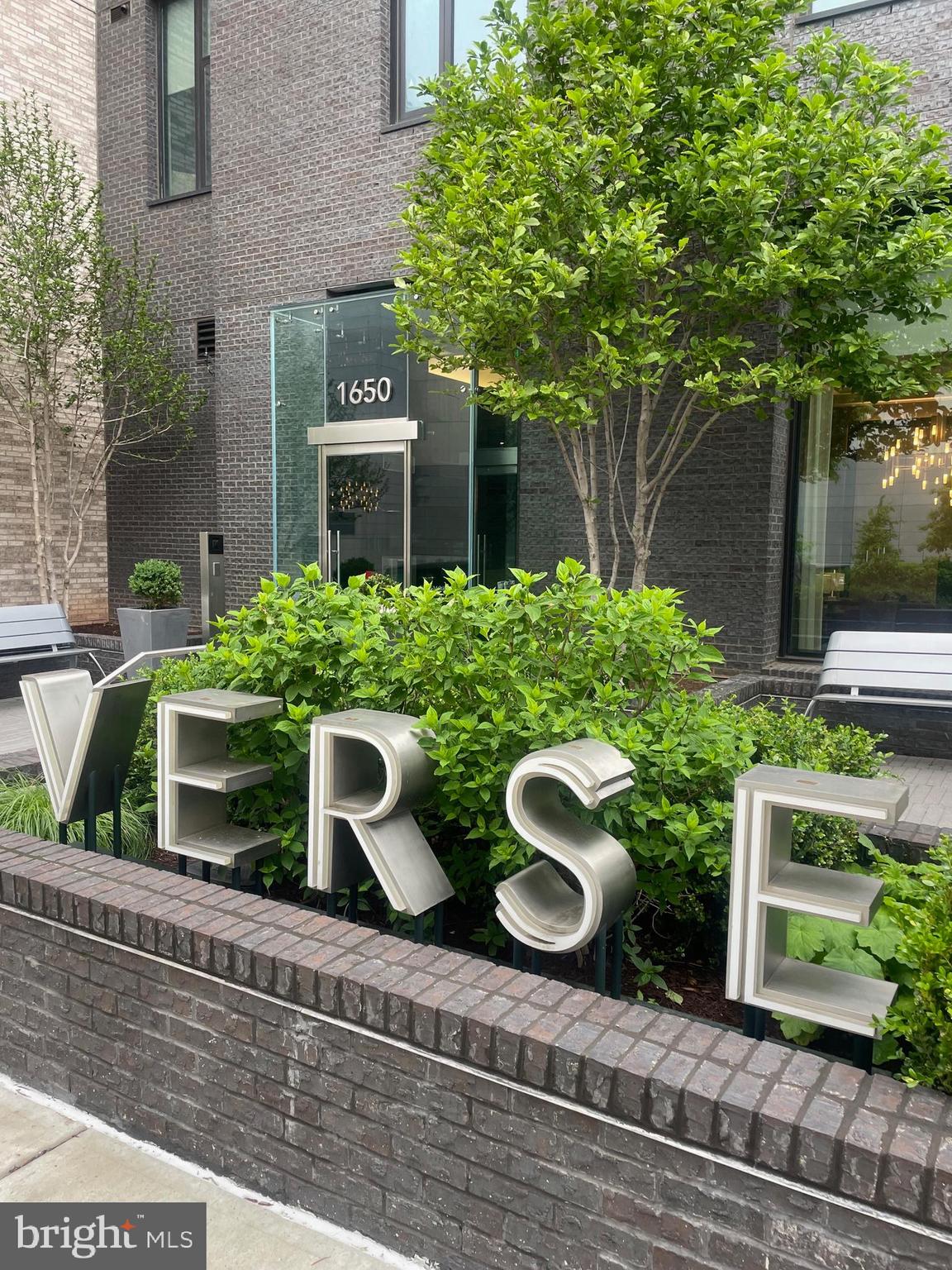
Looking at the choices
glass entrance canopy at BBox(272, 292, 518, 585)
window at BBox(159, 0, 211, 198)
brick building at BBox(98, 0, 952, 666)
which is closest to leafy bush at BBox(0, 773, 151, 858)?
glass entrance canopy at BBox(272, 292, 518, 585)

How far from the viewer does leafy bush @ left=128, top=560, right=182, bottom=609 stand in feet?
34.1

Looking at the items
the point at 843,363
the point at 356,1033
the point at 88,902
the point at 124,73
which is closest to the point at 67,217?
the point at 124,73

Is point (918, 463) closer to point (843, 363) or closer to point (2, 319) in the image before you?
point (843, 363)

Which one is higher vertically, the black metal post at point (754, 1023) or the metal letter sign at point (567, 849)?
the metal letter sign at point (567, 849)

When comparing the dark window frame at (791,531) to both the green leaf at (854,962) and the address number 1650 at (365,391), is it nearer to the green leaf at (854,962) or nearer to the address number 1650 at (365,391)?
the address number 1650 at (365,391)

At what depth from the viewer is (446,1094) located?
2.15 meters

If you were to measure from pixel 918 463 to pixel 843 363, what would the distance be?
1.39 m

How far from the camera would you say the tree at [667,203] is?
19.9 feet

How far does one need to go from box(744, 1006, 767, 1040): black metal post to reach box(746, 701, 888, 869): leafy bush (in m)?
1.01

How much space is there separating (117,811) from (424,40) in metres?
9.57

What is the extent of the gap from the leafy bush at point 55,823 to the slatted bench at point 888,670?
460 cm

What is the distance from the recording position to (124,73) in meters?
13.0

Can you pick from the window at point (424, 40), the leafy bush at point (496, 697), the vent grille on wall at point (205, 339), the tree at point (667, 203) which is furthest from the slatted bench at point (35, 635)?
the leafy bush at point (496, 697)
